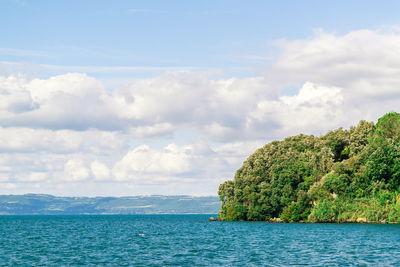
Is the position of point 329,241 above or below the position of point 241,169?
below

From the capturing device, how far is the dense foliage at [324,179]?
12462 centimetres

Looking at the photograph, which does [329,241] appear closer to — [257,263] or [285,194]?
[257,263]

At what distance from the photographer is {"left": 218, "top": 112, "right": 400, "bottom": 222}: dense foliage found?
125m

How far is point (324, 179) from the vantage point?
134 metres

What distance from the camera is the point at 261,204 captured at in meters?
153

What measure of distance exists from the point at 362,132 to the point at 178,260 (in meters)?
106

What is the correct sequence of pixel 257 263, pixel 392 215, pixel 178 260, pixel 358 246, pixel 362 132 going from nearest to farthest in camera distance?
pixel 257 263, pixel 178 260, pixel 358 246, pixel 392 215, pixel 362 132

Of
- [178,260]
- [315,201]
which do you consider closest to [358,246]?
[178,260]

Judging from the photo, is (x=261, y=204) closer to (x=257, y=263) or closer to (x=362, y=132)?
(x=362, y=132)

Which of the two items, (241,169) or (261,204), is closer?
(261,204)

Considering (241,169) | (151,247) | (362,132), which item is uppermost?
(362,132)

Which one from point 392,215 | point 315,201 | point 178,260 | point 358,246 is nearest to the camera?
point 178,260

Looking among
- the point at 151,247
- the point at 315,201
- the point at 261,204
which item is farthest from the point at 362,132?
the point at 151,247

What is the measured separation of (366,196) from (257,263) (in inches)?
3151
